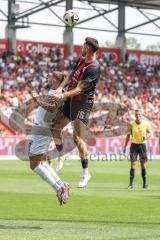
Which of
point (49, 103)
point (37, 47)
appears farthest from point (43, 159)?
point (37, 47)

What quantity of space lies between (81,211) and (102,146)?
24218mm

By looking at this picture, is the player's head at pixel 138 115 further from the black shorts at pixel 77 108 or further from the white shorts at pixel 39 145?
the white shorts at pixel 39 145

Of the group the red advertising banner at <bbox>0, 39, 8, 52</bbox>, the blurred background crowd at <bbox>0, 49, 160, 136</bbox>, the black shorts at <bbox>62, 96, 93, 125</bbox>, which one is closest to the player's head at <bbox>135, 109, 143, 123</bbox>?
the black shorts at <bbox>62, 96, 93, 125</bbox>

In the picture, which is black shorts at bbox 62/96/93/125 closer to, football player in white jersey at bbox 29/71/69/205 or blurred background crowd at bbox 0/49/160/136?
football player in white jersey at bbox 29/71/69/205

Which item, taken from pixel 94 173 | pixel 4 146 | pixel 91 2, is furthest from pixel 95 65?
pixel 91 2

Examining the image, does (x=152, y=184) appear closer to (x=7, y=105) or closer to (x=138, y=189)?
(x=138, y=189)

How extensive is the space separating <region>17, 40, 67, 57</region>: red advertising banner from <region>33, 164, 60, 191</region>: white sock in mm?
39344

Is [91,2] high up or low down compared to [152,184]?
up

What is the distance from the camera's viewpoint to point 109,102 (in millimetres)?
41719

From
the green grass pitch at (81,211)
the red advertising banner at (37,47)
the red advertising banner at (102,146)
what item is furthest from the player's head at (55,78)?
the red advertising banner at (37,47)

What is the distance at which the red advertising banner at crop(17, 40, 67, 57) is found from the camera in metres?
51.0

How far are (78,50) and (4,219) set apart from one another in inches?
1676

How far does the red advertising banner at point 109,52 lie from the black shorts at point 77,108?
133ft

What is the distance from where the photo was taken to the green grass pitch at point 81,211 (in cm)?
1073
